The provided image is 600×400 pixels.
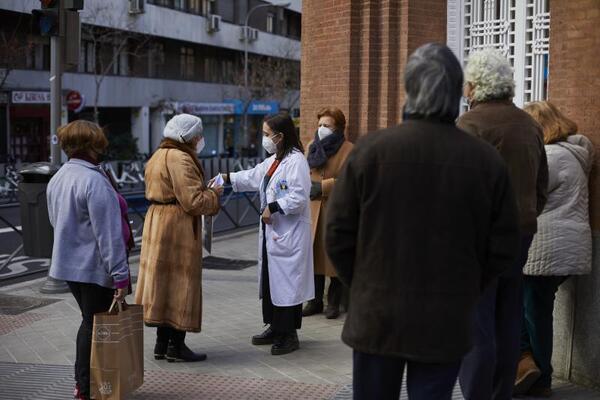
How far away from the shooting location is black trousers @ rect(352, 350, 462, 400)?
3324 millimetres

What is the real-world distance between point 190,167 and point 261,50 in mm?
54208

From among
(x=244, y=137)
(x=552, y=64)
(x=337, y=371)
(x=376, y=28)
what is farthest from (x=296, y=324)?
(x=244, y=137)

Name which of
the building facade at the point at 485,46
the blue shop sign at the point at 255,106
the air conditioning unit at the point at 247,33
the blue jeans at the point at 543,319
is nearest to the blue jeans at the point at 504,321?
the blue jeans at the point at 543,319

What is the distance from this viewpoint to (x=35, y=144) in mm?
41594

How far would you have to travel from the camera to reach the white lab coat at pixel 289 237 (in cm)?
674

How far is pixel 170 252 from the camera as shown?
644 cm

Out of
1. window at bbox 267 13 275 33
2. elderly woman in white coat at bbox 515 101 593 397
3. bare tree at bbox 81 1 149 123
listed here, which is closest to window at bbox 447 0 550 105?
elderly woman in white coat at bbox 515 101 593 397

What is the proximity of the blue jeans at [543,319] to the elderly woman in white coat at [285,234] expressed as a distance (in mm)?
1857

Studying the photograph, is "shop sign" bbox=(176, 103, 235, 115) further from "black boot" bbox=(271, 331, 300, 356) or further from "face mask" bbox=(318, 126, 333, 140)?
"black boot" bbox=(271, 331, 300, 356)

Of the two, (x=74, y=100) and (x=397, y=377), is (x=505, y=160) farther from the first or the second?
(x=74, y=100)

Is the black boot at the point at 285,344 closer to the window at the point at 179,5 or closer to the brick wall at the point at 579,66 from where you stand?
the brick wall at the point at 579,66

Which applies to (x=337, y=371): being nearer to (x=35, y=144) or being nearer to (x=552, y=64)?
(x=552, y=64)

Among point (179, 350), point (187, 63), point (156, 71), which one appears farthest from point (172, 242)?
point (187, 63)

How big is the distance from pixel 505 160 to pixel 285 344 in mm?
2765
